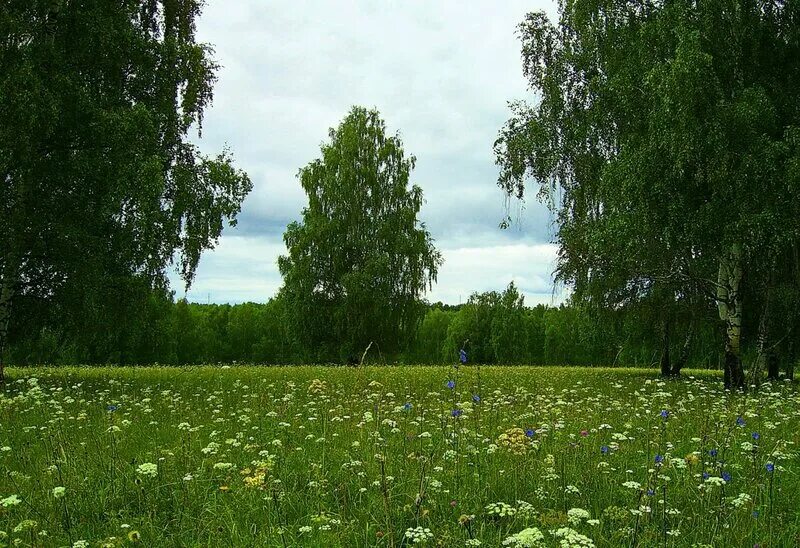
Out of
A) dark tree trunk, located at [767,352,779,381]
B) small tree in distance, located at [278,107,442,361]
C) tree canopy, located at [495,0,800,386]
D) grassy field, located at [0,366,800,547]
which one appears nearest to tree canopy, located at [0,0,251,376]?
grassy field, located at [0,366,800,547]

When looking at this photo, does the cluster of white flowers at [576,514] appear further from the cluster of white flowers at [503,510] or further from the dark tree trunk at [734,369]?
the dark tree trunk at [734,369]

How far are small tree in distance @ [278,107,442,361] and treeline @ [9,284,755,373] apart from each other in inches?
65.1

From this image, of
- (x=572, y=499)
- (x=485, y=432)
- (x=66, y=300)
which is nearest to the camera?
(x=572, y=499)

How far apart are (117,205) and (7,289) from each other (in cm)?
454

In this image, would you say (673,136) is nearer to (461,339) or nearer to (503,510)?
(503,510)

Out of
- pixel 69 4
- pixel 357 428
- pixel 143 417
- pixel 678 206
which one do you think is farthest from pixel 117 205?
pixel 678 206

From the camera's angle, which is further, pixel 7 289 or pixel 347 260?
pixel 347 260

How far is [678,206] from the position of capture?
15.2m

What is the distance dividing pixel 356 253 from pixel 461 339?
104 ft

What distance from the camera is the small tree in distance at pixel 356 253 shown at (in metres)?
36.9

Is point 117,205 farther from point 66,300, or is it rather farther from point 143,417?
point 143,417

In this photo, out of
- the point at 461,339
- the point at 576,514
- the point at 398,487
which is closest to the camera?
the point at 576,514

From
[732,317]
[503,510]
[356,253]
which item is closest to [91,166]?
[503,510]

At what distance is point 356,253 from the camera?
3803 centimetres
